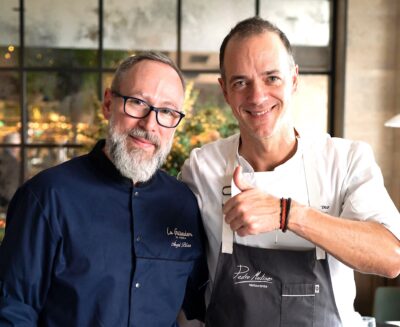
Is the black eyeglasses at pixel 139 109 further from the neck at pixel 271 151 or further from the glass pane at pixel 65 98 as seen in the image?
the glass pane at pixel 65 98

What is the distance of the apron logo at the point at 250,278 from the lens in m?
1.56

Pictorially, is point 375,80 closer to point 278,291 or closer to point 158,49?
point 158,49

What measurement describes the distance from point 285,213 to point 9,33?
437 cm

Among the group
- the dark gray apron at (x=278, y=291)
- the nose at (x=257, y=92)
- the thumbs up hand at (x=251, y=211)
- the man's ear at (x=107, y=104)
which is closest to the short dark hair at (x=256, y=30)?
the nose at (x=257, y=92)

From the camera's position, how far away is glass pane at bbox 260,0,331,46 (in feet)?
17.4

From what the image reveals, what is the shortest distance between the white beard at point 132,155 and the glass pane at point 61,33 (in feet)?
12.2

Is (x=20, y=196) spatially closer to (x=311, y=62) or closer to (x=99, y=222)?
(x=99, y=222)

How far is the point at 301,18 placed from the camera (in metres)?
5.33

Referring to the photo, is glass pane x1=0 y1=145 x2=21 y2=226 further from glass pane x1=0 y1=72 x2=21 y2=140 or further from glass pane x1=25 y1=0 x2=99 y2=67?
glass pane x1=25 y1=0 x2=99 y2=67

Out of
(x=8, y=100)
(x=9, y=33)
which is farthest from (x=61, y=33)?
(x=8, y=100)

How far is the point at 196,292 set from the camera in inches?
68.7

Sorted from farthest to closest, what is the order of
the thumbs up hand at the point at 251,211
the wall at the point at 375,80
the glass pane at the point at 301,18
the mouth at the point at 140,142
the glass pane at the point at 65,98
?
the glass pane at the point at 301,18
the glass pane at the point at 65,98
the wall at the point at 375,80
the mouth at the point at 140,142
the thumbs up hand at the point at 251,211

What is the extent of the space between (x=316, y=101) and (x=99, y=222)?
418 centimetres

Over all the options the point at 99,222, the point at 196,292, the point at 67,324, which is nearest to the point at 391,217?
the point at 196,292
